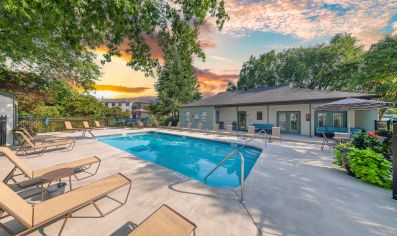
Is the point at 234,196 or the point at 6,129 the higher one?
the point at 6,129

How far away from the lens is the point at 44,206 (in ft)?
7.97

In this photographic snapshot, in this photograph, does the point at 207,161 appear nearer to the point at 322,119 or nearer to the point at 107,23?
the point at 107,23

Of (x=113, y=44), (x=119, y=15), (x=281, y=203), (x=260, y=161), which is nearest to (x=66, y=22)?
(x=119, y=15)

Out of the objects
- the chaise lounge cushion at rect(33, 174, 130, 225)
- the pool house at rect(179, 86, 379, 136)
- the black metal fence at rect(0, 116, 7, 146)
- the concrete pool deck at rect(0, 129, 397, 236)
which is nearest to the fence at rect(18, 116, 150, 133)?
the black metal fence at rect(0, 116, 7, 146)

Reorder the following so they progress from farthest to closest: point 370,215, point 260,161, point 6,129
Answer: point 6,129
point 260,161
point 370,215

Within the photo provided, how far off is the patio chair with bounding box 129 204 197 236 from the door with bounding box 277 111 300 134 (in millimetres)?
16628

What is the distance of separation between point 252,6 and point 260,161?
358 inches

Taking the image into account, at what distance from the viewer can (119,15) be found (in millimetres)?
5496

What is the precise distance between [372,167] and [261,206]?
3.74m

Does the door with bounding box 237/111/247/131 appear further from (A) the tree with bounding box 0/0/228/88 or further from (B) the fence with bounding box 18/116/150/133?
(B) the fence with bounding box 18/116/150/133

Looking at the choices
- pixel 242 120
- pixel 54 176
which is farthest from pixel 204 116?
pixel 54 176

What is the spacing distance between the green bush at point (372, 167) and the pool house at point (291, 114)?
7.22 meters

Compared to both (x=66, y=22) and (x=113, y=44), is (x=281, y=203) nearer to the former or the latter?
(x=66, y=22)

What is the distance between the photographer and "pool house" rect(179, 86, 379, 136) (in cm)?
1343
